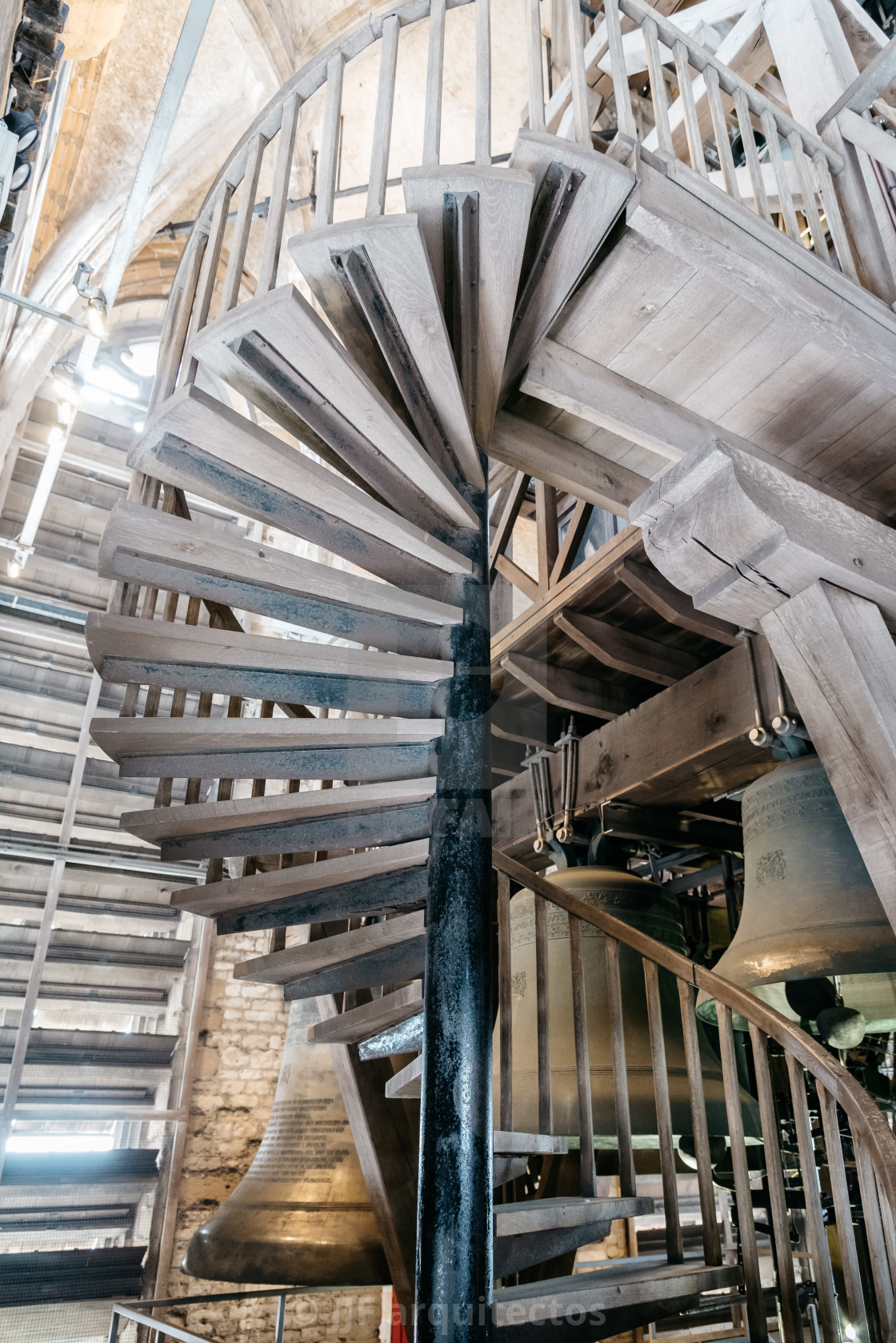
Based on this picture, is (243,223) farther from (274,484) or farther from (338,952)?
(338,952)

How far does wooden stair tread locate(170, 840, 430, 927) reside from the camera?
286cm

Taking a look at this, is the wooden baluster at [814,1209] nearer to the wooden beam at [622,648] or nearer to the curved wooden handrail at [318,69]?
the wooden beam at [622,648]

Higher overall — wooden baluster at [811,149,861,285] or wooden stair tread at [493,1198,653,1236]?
wooden baluster at [811,149,861,285]

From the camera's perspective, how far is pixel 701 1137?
271cm

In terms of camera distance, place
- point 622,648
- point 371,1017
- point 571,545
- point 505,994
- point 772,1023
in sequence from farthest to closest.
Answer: point 571,545, point 622,648, point 371,1017, point 505,994, point 772,1023

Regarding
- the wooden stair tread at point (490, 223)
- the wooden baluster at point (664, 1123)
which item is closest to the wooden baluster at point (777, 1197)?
the wooden baluster at point (664, 1123)

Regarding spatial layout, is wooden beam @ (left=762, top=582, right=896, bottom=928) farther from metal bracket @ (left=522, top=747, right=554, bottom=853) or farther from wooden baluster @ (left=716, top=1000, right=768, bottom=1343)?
metal bracket @ (left=522, top=747, right=554, bottom=853)

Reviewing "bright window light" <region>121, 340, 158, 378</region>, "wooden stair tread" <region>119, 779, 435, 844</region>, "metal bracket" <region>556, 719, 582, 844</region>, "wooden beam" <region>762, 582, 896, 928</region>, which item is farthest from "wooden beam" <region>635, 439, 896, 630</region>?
"bright window light" <region>121, 340, 158, 378</region>

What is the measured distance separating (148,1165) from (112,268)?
18.5 ft

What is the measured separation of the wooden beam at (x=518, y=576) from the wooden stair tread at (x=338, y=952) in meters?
1.57

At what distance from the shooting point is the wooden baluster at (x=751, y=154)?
2.48 metres

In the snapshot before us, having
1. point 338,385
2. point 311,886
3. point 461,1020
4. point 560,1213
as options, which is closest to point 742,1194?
point 560,1213

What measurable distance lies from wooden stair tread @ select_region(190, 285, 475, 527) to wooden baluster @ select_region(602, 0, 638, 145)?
784mm

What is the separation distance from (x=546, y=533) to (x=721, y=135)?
1828mm
